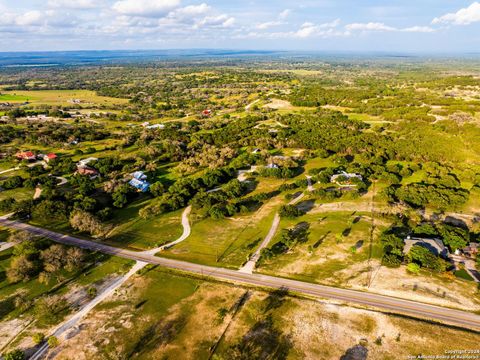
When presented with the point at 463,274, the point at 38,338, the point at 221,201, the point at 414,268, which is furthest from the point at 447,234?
the point at 38,338

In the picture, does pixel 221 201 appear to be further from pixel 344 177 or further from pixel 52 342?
pixel 52 342

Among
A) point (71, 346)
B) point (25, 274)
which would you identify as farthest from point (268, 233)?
point (25, 274)

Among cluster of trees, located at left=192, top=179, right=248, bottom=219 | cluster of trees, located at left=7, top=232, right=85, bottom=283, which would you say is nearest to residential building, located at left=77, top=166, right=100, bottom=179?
cluster of trees, located at left=192, top=179, right=248, bottom=219

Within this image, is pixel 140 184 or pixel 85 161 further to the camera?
pixel 85 161

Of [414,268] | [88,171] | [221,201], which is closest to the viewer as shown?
[414,268]

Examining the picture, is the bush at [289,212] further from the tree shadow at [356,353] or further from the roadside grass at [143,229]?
the tree shadow at [356,353]

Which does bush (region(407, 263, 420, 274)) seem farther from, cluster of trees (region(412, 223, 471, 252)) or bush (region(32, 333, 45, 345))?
→ bush (region(32, 333, 45, 345))
